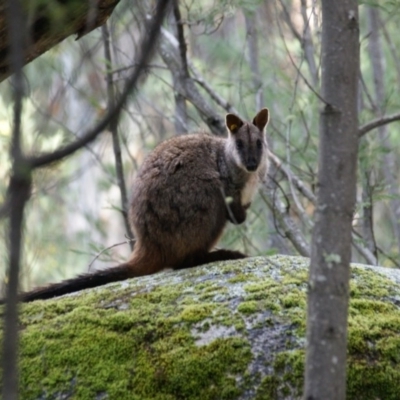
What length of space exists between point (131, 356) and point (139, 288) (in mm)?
666

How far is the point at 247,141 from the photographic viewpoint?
Result: 6.07m

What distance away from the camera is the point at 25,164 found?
2125 millimetres

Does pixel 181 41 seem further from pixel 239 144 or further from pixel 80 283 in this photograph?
pixel 80 283

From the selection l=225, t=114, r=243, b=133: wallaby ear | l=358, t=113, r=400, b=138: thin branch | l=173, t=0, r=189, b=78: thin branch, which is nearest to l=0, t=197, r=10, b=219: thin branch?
l=358, t=113, r=400, b=138: thin branch

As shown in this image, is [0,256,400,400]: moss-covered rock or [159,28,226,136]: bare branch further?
[159,28,226,136]: bare branch

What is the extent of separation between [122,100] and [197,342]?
6.60 feet

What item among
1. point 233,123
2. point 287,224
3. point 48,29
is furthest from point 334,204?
point 287,224

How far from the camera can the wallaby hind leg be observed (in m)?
5.41

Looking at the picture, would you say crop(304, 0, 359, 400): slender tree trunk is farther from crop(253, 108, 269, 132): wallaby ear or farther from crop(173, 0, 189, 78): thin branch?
crop(173, 0, 189, 78): thin branch

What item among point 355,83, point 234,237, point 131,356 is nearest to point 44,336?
point 131,356

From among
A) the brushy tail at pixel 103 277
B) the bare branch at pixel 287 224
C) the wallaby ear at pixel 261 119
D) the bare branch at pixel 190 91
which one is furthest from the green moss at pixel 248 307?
the bare branch at pixel 190 91

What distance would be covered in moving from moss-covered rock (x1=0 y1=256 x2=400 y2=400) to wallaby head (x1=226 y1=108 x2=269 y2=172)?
151 cm

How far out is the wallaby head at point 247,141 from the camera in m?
5.91

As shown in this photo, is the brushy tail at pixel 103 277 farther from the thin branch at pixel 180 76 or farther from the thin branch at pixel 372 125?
the thin branch at pixel 372 125
